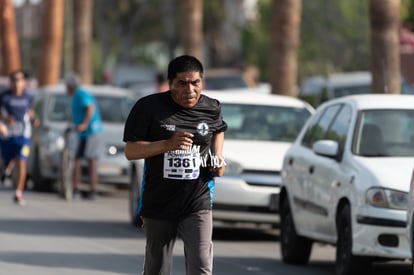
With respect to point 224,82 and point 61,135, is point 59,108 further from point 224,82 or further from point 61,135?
point 224,82

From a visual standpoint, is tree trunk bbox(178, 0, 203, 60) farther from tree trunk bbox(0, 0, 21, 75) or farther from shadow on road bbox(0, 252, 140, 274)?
shadow on road bbox(0, 252, 140, 274)

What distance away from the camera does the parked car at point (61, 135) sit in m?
23.6

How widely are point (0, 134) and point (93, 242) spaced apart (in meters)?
5.85

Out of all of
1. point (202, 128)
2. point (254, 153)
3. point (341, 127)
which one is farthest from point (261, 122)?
point (202, 128)

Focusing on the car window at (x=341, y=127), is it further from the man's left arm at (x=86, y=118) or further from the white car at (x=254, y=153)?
the man's left arm at (x=86, y=118)

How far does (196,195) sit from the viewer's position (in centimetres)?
895

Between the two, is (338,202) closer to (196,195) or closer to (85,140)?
(196,195)

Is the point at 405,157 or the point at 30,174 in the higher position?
the point at 405,157

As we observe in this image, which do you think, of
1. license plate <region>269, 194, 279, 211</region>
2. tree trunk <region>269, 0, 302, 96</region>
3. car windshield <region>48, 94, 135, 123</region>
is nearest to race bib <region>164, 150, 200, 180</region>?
license plate <region>269, 194, 279, 211</region>

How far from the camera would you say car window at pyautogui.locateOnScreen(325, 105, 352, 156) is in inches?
513

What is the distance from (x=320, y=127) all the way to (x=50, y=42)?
31.9 meters

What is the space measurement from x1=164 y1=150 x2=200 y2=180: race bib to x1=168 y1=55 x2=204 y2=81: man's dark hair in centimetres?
47

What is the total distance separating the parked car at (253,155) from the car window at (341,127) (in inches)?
78.6

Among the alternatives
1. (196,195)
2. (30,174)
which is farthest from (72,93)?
(196,195)
